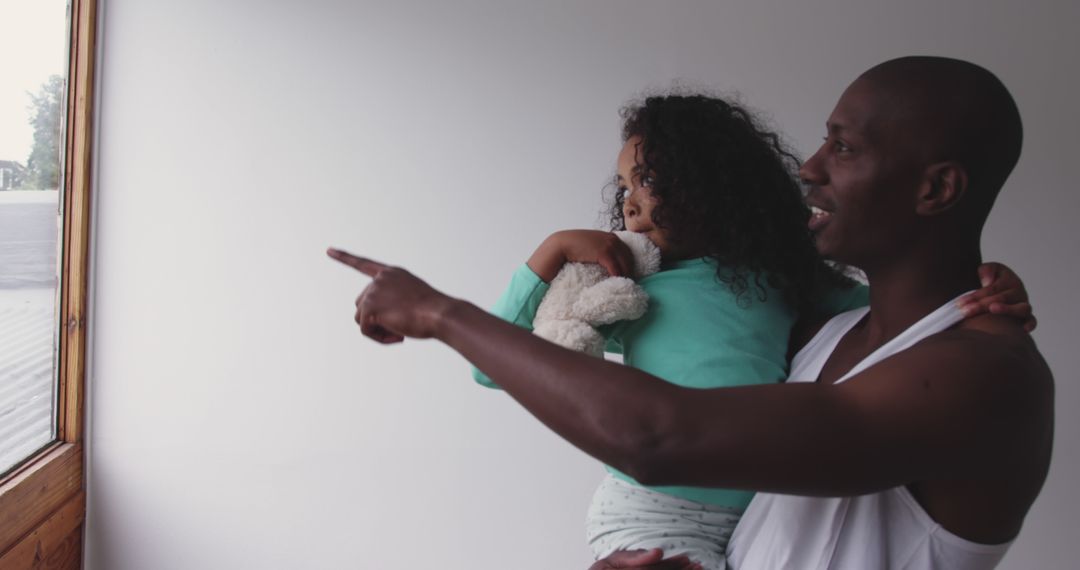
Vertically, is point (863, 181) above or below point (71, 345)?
above

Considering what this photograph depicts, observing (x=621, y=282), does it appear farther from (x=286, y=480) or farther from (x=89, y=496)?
(x=89, y=496)

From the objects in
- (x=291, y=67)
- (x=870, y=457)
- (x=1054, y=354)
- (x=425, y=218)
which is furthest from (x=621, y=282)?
(x=1054, y=354)

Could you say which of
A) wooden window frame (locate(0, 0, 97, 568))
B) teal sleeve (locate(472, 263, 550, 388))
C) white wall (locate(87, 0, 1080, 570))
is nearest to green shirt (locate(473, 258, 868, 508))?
teal sleeve (locate(472, 263, 550, 388))

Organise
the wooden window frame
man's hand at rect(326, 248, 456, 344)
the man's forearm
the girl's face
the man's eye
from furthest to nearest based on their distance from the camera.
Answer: the wooden window frame < the girl's face < the man's eye < man's hand at rect(326, 248, 456, 344) < the man's forearm

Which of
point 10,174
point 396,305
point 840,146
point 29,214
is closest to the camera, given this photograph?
point 396,305

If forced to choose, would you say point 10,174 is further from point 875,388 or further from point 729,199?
point 875,388

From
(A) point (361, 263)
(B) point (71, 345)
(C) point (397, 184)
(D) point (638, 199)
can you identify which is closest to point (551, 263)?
(D) point (638, 199)

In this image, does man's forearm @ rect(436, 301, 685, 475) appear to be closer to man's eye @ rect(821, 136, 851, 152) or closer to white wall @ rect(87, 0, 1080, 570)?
man's eye @ rect(821, 136, 851, 152)

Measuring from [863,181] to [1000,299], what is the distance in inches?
6.7

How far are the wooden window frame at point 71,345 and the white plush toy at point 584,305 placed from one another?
168cm

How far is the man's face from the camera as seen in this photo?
0.97 metres

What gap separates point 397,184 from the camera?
2.56 metres

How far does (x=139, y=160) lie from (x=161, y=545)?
1037mm

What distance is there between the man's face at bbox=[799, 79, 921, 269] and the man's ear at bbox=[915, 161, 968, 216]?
0.03 ft
